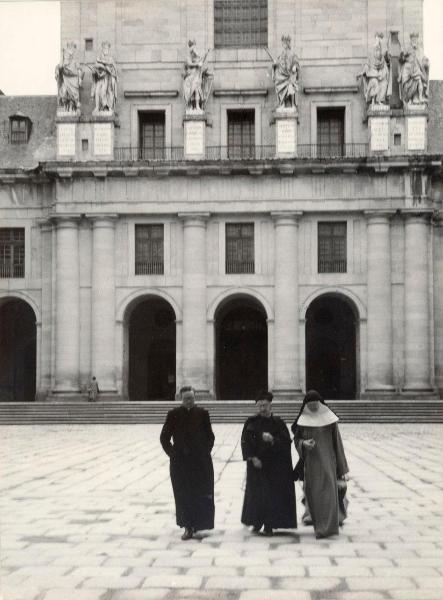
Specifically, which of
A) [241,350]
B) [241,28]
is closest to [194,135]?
[241,28]

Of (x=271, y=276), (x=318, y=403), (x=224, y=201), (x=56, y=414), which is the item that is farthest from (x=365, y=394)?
(x=318, y=403)

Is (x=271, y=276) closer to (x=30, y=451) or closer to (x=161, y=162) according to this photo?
(x=161, y=162)

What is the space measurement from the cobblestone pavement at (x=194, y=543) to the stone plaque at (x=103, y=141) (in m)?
Answer: 24.3

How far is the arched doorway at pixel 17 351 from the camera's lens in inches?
1976

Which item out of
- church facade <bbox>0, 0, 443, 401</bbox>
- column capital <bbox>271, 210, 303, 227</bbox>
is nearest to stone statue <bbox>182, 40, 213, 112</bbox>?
church facade <bbox>0, 0, 443, 401</bbox>

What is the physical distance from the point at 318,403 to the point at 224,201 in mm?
31860

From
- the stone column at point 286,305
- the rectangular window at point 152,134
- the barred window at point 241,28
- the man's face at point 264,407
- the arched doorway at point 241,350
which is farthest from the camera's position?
the arched doorway at point 241,350

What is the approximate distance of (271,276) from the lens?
4459 cm

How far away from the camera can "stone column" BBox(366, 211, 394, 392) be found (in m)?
43.4

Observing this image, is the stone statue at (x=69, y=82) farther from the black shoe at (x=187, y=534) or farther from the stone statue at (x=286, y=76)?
the black shoe at (x=187, y=534)

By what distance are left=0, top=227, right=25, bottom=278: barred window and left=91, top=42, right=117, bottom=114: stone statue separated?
23.1 feet

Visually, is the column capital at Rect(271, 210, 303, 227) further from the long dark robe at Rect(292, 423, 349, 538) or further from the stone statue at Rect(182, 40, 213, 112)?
the long dark robe at Rect(292, 423, 349, 538)

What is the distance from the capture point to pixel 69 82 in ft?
148

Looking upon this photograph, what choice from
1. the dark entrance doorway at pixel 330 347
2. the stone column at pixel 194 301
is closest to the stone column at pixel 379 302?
the dark entrance doorway at pixel 330 347
